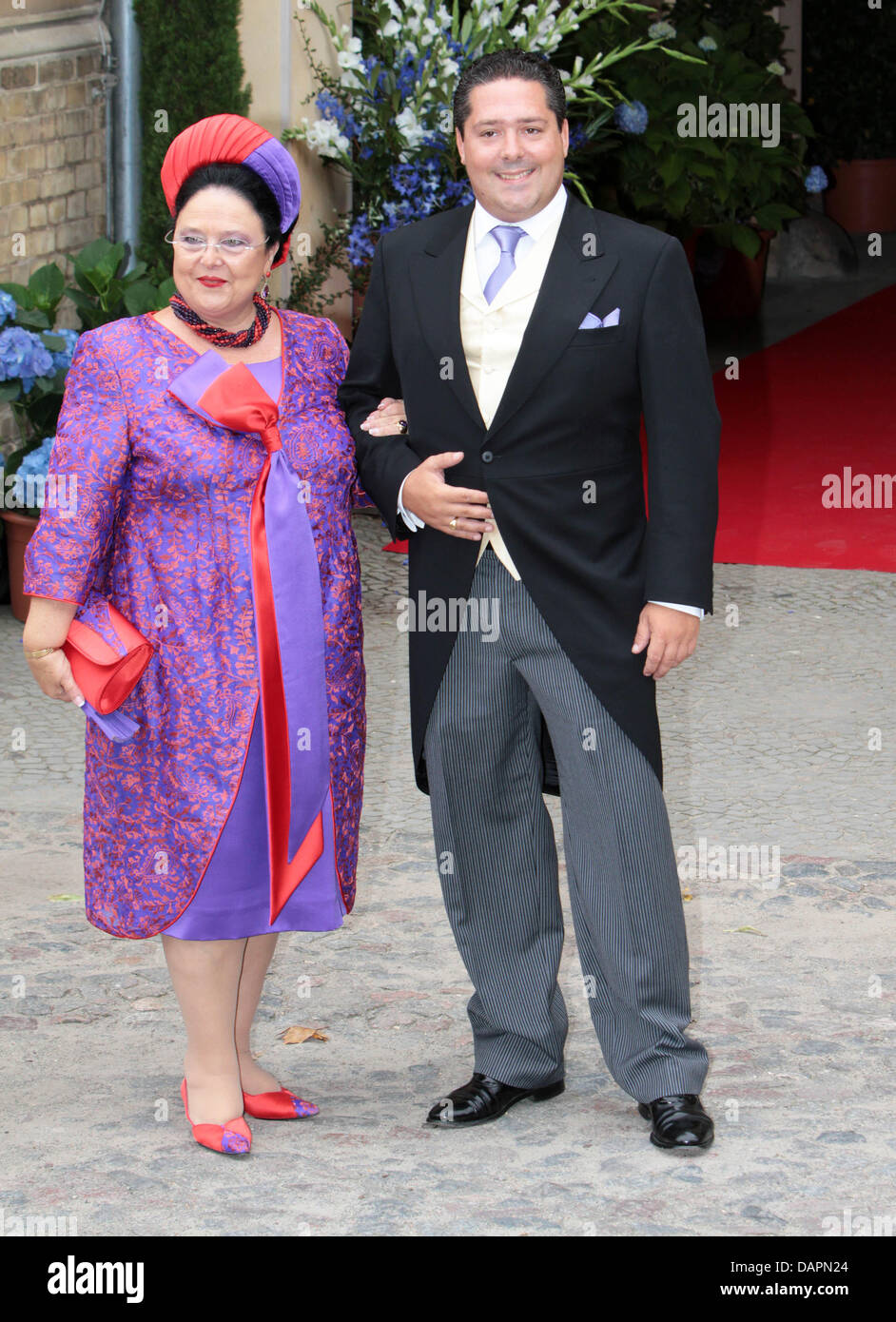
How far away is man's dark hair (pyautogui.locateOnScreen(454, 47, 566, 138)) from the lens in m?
3.19

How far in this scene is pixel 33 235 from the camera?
8.03 metres

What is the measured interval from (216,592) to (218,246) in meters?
0.59

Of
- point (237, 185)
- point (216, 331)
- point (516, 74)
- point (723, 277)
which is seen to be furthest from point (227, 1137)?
point (723, 277)

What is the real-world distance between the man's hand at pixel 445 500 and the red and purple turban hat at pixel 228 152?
54 cm

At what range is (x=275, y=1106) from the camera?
3555 mm

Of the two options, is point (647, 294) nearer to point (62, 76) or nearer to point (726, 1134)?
point (726, 1134)

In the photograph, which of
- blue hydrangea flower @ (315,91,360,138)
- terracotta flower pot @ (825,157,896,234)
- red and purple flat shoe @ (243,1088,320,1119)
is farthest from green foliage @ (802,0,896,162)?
red and purple flat shoe @ (243,1088,320,1119)

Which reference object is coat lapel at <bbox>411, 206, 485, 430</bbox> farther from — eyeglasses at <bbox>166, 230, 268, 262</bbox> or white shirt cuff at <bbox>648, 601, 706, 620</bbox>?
white shirt cuff at <bbox>648, 601, 706, 620</bbox>

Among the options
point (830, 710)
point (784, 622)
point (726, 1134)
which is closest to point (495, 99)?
point (726, 1134)

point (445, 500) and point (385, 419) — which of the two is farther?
point (385, 419)

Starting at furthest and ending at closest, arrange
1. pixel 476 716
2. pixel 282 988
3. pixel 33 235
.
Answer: pixel 33 235, pixel 282 988, pixel 476 716

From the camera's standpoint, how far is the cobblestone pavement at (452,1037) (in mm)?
3191

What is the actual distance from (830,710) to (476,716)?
305cm

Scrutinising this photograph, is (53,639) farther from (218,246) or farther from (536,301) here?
(536,301)
